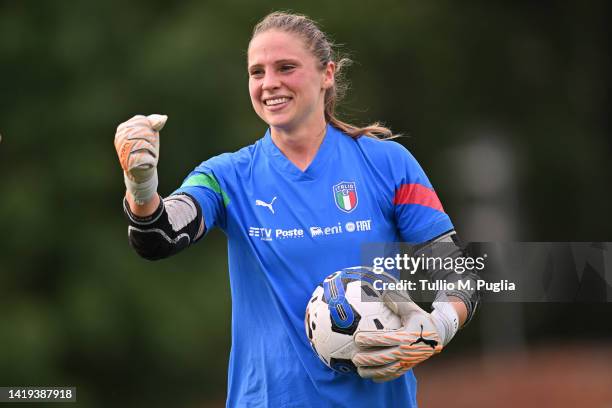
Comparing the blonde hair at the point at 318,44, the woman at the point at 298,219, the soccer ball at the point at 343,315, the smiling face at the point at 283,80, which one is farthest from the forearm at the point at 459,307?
the smiling face at the point at 283,80

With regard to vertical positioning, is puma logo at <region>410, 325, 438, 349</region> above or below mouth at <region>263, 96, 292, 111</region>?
below

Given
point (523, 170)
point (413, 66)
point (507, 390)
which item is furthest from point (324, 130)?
point (523, 170)

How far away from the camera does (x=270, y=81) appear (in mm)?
4129

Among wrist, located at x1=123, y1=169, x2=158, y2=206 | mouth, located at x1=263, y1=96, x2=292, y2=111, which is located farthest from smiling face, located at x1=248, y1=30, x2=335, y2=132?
wrist, located at x1=123, y1=169, x2=158, y2=206

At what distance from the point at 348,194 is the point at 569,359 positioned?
8.95m

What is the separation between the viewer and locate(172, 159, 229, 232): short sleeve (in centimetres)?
398

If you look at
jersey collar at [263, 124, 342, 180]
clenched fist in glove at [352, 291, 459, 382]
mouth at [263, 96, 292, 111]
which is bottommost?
clenched fist in glove at [352, 291, 459, 382]

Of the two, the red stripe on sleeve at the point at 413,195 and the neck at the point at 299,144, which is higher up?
the neck at the point at 299,144

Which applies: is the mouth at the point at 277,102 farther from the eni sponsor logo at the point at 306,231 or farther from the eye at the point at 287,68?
the eni sponsor logo at the point at 306,231

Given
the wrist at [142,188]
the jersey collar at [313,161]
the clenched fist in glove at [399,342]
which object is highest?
the jersey collar at [313,161]

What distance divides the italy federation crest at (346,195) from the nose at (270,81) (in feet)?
1.44

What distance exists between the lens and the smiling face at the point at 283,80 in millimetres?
4160

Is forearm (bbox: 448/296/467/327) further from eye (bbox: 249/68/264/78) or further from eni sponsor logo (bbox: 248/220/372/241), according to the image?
eye (bbox: 249/68/264/78)

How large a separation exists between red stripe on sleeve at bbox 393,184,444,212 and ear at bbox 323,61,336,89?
55 cm
